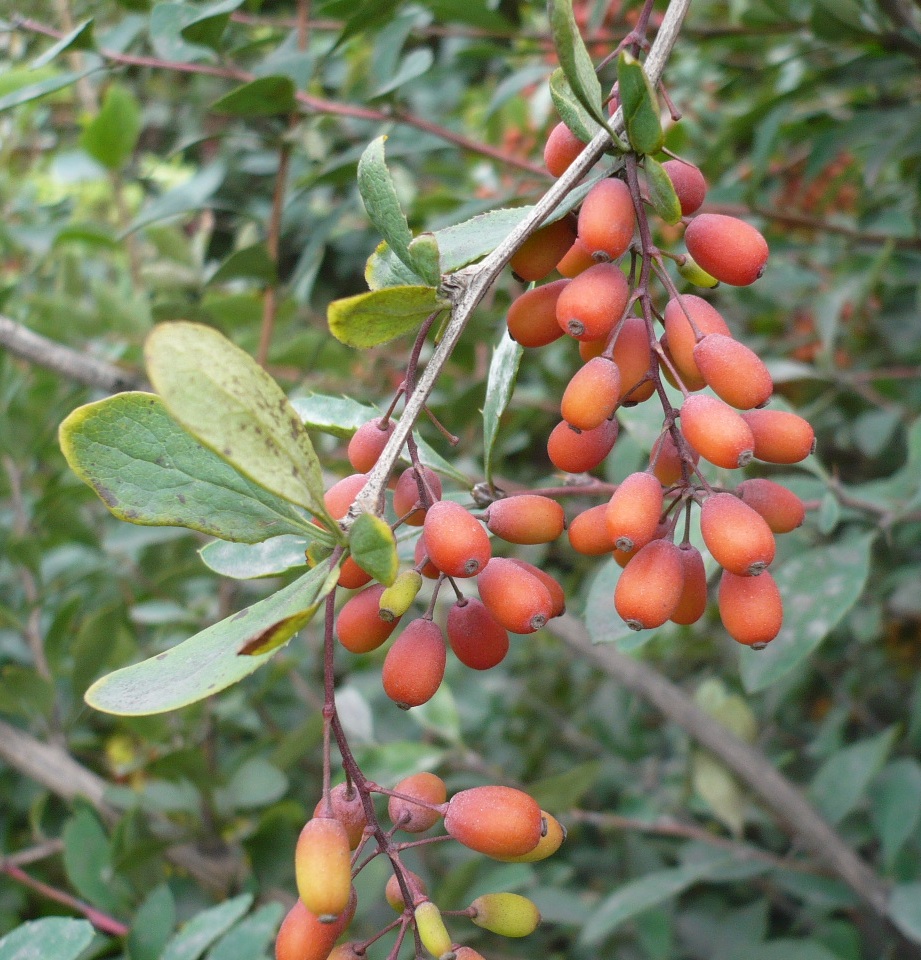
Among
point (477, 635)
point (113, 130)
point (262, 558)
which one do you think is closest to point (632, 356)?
point (477, 635)

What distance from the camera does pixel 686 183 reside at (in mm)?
833

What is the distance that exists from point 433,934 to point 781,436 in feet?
1.54

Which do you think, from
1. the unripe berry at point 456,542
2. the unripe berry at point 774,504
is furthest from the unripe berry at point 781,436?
the unripe berry at point 456,542

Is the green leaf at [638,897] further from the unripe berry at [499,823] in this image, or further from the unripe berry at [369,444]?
the unripe berry at [369,444]

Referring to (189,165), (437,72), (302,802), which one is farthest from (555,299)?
(189,165)

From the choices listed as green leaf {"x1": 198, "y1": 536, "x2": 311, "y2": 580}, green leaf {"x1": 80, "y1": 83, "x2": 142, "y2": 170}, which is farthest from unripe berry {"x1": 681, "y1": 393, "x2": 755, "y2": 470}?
green leaf {"x1": 80, "y1": 83, "x2": 142, "y2": 170}

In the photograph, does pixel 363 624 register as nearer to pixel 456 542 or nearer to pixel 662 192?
pixel 456 542

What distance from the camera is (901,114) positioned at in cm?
190

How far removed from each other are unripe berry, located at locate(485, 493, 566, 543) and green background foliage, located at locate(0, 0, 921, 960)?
0.18 m

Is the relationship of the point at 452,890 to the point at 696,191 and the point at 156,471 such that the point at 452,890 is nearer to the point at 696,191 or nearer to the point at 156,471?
the point at 156,471

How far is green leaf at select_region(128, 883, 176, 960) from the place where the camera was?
1.29 meters

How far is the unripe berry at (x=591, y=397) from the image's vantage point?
Answer: 0.76 metres

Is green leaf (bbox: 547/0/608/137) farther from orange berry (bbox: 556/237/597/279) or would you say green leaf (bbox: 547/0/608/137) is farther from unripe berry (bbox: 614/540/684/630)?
unripe berry (bbox: 614/540/684/630)

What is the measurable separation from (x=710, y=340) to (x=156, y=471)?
452 millimetres
